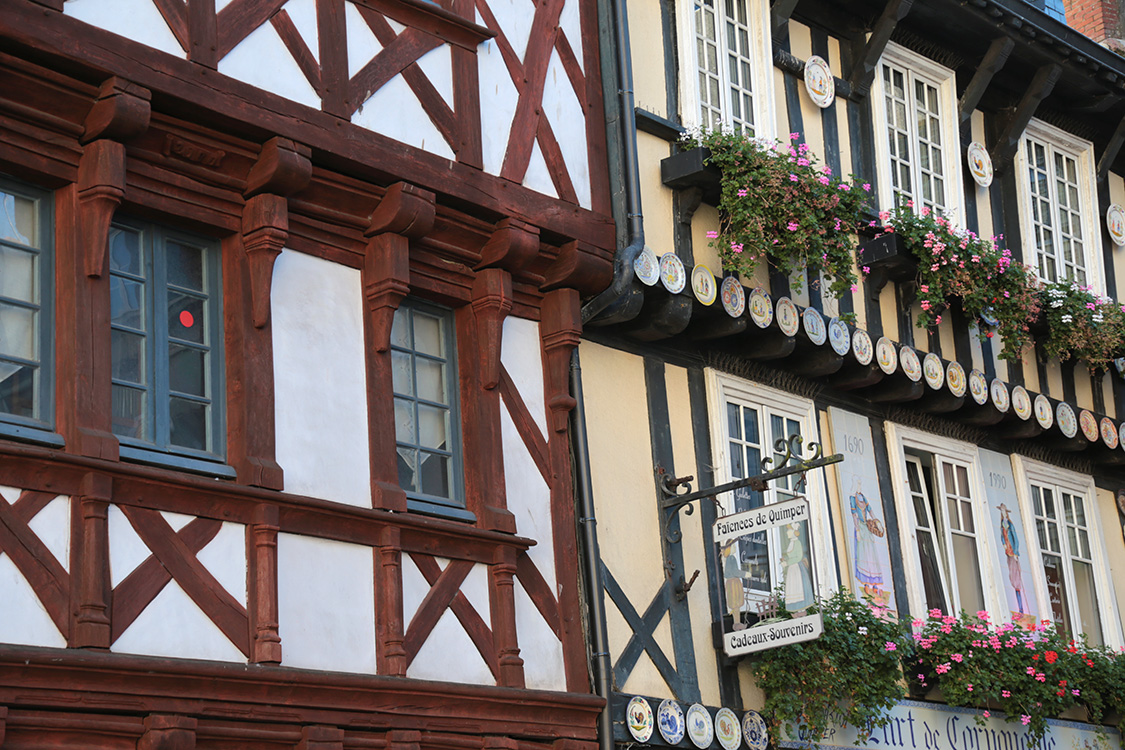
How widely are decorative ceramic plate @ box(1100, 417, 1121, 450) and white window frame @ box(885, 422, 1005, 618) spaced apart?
1.66 metres

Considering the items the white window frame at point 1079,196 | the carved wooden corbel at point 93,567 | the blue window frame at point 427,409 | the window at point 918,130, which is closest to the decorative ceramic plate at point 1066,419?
the white window frame at point 1079,196

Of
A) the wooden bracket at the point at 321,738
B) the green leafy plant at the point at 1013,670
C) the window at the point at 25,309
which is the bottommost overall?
the wooden bracket at the point at 321,738

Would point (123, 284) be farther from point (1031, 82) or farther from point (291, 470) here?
point (1031, 82)

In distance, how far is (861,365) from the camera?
11820 millimetres

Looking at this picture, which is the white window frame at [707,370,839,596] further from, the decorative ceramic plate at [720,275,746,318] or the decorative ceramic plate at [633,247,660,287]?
the decorative ceramic plate at [633,247,660,287]

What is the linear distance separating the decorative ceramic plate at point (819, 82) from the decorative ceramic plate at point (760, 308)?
2226 mm

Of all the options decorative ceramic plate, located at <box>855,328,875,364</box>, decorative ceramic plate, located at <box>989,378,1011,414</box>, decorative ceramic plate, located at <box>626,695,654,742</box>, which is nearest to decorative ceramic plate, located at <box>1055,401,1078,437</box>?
decorative ceramic plate, located at <box>989,378,1011,414</box>

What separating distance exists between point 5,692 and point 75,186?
93.9 inches

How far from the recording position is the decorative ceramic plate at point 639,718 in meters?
9.32

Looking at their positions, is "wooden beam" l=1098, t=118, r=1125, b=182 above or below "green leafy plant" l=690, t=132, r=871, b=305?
above

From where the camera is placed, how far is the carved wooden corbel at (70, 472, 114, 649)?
269 inches

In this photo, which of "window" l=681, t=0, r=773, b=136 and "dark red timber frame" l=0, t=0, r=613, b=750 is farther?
"window" l=681, t=0, r=773, b=136

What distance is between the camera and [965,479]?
43.1ft

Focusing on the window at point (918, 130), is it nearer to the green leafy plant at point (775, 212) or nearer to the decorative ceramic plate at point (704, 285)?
the green leafy plant at point (775, 212)
